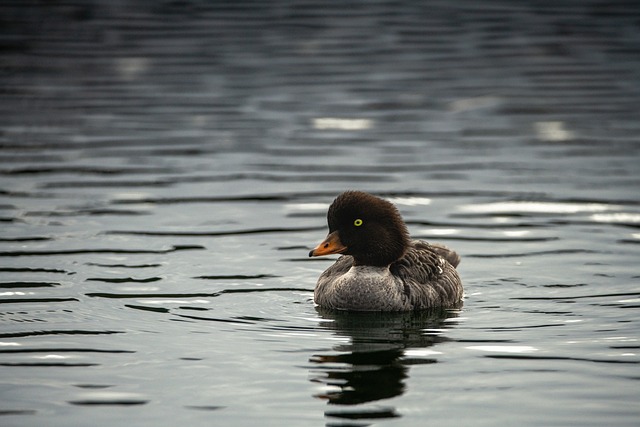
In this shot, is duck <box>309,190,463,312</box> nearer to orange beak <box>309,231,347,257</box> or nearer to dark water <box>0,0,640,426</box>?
orange beak <box>309,231,347,257</box>

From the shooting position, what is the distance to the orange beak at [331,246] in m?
12.2

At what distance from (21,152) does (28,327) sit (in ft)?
27.6

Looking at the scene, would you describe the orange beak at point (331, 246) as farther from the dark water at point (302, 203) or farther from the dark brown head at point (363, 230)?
the dark water at point (302, 203)

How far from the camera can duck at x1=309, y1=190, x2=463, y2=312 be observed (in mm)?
12242

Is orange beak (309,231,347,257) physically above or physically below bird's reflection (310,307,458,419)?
above

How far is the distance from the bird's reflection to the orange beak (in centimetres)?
55

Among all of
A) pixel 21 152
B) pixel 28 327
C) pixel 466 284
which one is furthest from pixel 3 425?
pixel 21 152

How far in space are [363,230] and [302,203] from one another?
435 centimetres

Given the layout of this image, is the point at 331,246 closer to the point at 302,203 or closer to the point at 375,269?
the point at 375,269

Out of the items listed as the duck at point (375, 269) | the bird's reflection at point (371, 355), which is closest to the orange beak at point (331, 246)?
the duck at point (375, 269)

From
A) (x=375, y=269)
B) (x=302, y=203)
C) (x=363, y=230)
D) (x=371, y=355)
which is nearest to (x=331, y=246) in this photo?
(x=363, y=230)

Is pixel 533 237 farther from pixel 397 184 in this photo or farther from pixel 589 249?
pixel 397 184

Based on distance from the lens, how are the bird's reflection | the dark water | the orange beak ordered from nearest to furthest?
the bird's reflection
the dark water
the orange beak

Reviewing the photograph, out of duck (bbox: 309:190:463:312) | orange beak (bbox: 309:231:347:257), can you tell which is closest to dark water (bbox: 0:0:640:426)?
duck (bbox: 309:190:463:312)
